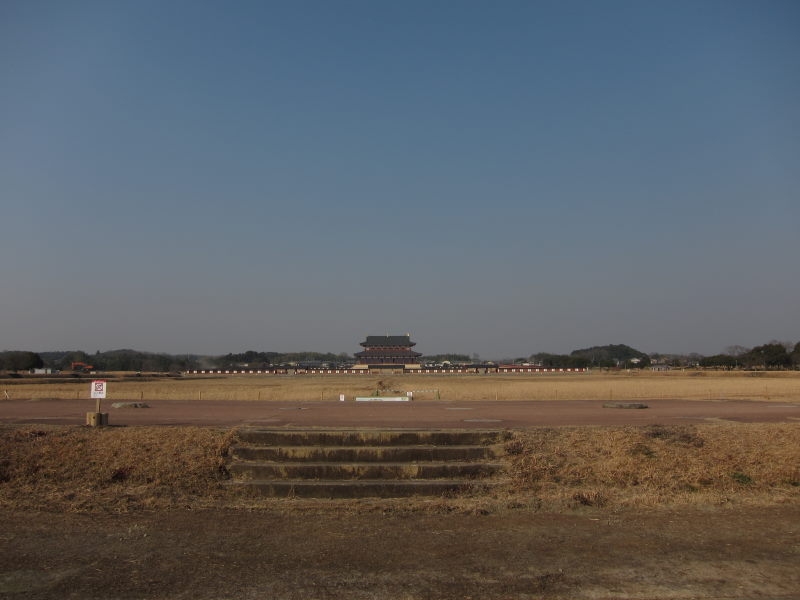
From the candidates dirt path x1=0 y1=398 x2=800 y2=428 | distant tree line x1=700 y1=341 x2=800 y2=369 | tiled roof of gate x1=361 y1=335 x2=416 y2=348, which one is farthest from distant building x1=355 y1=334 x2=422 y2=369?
dirt path x1=0 y1=398 x2=800 y2=428

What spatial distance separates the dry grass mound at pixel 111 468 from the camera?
10211mm

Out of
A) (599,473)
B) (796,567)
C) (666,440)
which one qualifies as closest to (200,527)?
(599,473)

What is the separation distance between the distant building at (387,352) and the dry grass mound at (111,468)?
131m

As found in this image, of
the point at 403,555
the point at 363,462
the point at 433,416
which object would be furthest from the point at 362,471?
the point at 433,416

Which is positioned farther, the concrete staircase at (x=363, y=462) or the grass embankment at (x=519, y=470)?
the concrete staircase at (x=363, y=462)

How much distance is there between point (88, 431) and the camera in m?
13.5

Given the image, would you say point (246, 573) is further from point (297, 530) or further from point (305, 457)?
point (305, 457)

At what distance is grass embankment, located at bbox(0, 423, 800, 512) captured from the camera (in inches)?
398

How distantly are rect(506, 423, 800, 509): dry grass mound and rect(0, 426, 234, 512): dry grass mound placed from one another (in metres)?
5.74

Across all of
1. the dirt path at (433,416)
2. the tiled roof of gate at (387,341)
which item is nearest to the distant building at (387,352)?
the tiled roof of gate at (387,341)

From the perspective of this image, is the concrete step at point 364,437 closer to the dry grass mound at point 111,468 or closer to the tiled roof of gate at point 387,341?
the dry grass mound at point 111,468

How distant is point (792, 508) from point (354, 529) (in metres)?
Result: 7.04

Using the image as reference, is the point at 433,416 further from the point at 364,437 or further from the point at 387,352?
the point at 387,352

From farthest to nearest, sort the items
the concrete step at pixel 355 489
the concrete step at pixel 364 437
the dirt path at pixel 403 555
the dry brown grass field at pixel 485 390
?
the dry brown grass field at pixel 485 390, the concrete step at pixel 364 437, the concrete step at pixel 355 489, the dirt path at pixel 403 555
